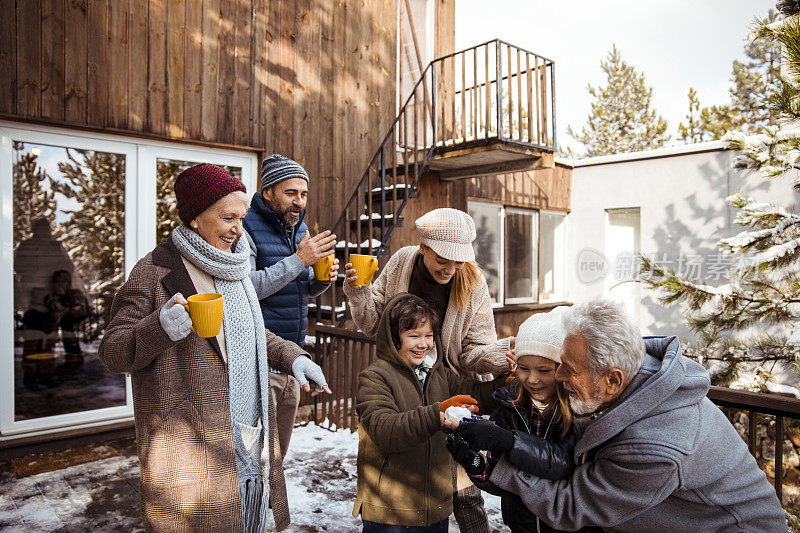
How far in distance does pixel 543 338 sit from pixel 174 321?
1.14 meters

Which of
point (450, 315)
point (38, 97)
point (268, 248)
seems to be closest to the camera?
point (450, 315)

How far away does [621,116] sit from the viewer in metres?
28.1

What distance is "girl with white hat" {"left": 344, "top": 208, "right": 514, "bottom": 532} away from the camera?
87.4 inches

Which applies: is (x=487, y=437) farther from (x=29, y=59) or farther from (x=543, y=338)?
(x=29, y=59)

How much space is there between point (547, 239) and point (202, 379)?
31.0 feet

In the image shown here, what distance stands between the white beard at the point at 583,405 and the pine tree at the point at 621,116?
29.0 meters

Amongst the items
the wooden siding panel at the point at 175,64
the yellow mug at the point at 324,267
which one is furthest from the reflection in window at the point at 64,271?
the yellow mug at the point at 324,267

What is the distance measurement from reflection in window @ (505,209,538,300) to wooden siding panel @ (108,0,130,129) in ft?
21.0

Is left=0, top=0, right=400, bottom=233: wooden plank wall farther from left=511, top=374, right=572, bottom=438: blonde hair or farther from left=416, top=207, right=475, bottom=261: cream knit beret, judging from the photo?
left=511, top=374, right=572, bottom=438: blonde hair

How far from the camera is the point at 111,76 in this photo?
436cm

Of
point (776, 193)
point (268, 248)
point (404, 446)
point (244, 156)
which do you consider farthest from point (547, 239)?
point (404, 446)

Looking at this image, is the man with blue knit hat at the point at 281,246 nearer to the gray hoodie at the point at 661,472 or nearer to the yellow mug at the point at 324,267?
the yellow mug at the point at 324,267

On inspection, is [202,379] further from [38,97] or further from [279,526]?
[38,97]

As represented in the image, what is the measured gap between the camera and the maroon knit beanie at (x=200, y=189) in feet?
5.84
